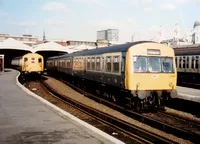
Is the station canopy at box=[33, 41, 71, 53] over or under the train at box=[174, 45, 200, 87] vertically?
over

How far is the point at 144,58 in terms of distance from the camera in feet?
44.7

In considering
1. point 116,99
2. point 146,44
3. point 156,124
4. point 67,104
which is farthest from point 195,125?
point 67,104

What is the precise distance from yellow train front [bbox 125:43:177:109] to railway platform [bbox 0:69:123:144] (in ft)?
12.2

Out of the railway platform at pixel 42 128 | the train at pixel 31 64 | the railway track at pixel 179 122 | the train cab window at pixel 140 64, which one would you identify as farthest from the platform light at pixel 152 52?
the train at pixel 31 64

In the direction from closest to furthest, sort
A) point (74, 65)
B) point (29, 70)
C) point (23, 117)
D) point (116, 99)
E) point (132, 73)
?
point (23, 117)
point (132, 73)
point (116, 99)
point (74, 65)
point (29, 70)

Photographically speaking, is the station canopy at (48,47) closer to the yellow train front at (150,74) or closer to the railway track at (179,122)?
the yellow train front at (150,74)

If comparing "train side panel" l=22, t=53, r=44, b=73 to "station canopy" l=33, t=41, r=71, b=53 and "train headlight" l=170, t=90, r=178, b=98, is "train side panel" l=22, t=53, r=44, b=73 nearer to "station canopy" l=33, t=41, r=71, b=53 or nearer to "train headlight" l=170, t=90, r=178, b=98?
"station canopy" l=33, t=41, r=71, b=53

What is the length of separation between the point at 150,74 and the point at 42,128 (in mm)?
6209

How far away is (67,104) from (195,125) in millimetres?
7471

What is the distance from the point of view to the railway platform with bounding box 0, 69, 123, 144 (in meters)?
7.55

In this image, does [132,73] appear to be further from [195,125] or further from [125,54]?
[195,125]

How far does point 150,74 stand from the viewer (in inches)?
530

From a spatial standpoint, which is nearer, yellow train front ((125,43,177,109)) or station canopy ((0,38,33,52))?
yellow train front ((125,43,177,109))

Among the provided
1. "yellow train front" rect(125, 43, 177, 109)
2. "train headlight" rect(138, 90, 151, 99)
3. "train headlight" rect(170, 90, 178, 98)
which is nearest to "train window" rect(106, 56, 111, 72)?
"yellow train front" rect(125, 43, 177, 109)
